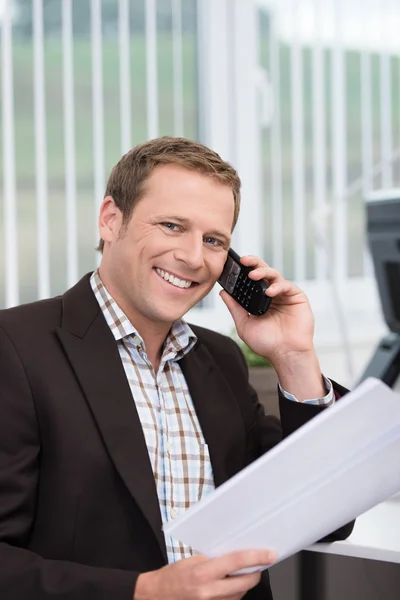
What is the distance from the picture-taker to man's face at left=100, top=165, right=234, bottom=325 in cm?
127

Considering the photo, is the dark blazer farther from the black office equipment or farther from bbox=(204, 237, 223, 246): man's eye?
the black office equipment

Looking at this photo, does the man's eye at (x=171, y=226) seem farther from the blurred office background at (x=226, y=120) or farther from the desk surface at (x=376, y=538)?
the blurred office background at (x=226, y=120)

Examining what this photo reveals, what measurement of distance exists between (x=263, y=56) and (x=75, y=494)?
224 cm

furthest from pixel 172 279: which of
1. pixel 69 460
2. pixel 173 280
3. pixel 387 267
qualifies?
pixel 387 267

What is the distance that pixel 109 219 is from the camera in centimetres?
135

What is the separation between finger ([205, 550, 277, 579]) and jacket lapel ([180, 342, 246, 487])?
421mm

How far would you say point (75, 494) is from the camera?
1152 millimetres

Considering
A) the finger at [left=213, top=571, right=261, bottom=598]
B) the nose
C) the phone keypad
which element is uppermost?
the nose

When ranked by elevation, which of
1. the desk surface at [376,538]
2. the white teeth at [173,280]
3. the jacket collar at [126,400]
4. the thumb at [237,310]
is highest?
the white teeth at [173,280]

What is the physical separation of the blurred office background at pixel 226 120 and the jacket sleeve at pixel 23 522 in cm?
158

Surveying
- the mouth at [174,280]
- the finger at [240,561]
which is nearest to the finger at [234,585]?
the finger at [240,561]

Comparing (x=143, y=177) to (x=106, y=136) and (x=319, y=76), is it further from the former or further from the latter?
(x=319, y=76)

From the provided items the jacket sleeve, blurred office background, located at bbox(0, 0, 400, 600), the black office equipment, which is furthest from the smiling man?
blurred office background, located at bbox(0, 0, 400, 600)

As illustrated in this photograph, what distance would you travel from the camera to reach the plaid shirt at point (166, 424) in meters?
1.25
